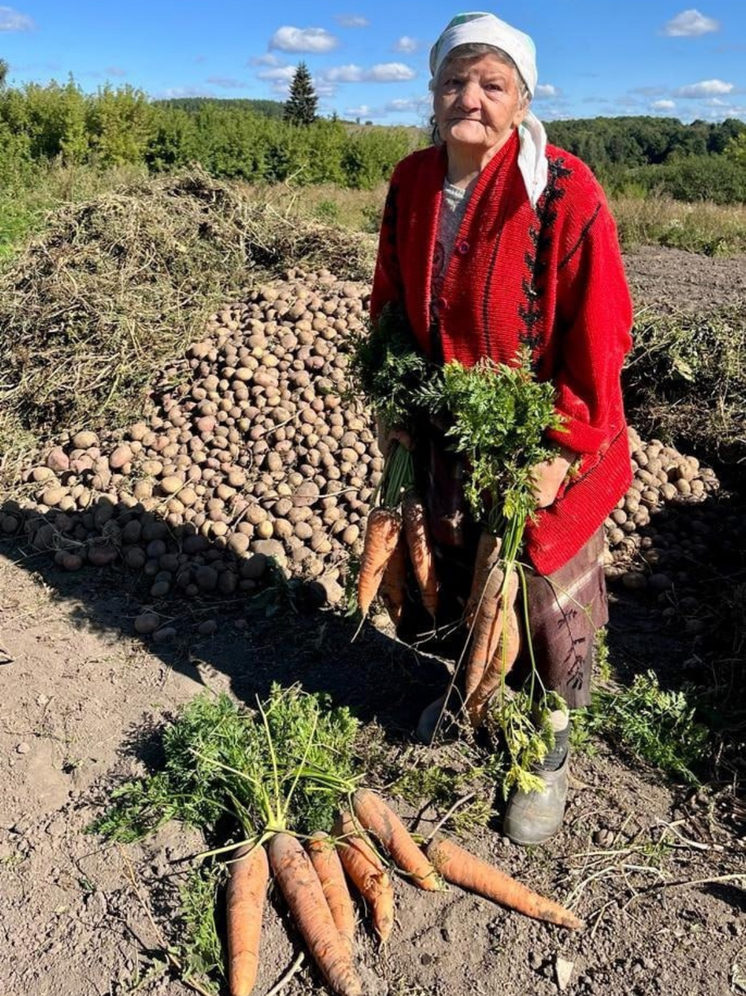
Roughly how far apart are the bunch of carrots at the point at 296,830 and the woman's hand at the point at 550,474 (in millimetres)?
998

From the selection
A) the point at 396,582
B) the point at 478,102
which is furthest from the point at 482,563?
the point at 478,102

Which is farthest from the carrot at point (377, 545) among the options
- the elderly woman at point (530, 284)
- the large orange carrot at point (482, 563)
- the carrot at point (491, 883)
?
the carrot at point (491, 883)

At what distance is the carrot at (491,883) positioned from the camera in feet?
7.28

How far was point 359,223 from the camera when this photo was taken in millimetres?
10398

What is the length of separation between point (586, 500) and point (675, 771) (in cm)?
110

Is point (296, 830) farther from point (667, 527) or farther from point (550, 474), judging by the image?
point (667, 527)

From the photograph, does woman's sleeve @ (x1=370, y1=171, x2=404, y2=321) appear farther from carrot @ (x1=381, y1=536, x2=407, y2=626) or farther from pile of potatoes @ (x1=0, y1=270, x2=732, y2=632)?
pile of potatoes @ (x1=0, y1=270, x2=732, y2=632)

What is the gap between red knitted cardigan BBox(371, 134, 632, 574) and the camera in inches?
77.0

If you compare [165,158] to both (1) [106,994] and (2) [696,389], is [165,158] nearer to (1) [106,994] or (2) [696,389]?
(2) [696,389]

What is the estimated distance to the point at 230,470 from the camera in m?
4.09

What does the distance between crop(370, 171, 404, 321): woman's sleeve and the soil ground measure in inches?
55.6

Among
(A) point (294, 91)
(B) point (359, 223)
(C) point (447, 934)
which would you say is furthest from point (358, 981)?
(A) point (294, 91)

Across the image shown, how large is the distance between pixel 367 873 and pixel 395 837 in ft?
0.45

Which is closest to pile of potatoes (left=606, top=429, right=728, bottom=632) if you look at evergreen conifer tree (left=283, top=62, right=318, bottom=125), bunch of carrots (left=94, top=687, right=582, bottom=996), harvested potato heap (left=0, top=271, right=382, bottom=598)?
harvested potato heap (left=0, top=271, right=382, bottom=598)
